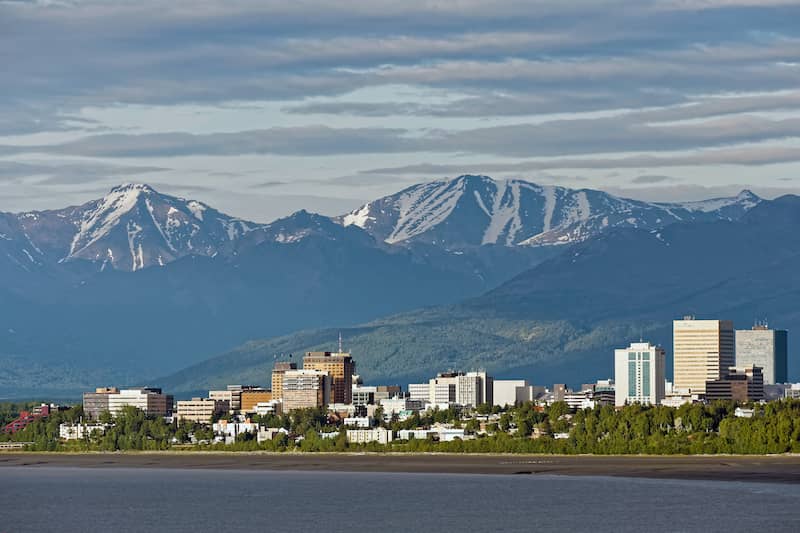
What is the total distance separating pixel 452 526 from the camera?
142m

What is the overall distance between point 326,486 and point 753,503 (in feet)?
152

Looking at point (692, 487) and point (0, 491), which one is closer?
point (692, 487)

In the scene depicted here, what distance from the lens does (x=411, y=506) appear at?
159875mm

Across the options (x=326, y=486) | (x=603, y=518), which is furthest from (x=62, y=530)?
(x=326, y=486)

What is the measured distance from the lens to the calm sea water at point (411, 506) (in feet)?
468

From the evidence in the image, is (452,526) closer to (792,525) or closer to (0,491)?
(792,525)

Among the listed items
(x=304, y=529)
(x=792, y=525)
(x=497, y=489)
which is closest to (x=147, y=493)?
(x=497, y=489)

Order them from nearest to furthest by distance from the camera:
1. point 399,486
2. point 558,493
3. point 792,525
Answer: point 792,525 < point 558,493 < point 399,486

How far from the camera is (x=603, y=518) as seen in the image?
5753 inches

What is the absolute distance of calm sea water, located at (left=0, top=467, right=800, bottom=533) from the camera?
468 ft

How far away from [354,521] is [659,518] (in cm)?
2079

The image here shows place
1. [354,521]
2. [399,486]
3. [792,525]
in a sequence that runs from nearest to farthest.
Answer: [792,525] < [354,521] < [399,486]

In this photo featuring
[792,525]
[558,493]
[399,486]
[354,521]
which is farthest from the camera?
[399,486]

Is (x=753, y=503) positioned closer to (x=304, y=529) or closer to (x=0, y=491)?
(x=304, y=529)
